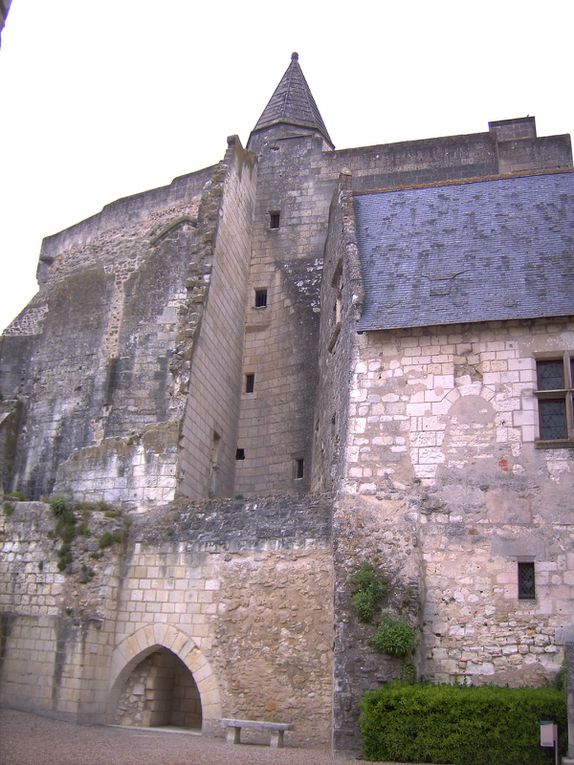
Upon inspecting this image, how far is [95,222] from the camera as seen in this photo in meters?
22.7

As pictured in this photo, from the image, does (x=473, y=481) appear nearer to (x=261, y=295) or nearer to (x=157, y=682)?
(x=157, y=682)

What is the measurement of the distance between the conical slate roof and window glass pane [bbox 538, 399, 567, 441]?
11199 mm

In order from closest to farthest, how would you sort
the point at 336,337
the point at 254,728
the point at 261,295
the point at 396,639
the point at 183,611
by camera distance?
the point at 396,639
the point at 254,728
the point at 183,611
the point at 336,337
the point at 261,295

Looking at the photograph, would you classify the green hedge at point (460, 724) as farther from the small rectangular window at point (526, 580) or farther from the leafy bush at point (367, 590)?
the small rectangular window at point (526, 580)

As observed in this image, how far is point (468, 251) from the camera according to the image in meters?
12.9

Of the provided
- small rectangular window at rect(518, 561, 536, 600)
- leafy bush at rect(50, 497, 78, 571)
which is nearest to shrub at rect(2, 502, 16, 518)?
leafy bush at rect(50, 497, 78, 571)

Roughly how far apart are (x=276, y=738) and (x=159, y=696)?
2540mm

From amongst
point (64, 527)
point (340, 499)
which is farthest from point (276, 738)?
point (64, 527)

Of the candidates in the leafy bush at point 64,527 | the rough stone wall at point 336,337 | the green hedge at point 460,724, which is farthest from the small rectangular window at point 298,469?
the green hedge at point 460,724

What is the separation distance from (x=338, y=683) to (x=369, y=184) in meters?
11.6

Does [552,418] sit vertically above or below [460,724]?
above

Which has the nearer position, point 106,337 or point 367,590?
point 367,590

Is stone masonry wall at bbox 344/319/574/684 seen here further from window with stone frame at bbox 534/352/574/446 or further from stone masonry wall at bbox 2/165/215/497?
stone masonry wall at bbox 2/165/215/497

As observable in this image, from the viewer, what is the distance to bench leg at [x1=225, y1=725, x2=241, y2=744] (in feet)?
35.4
